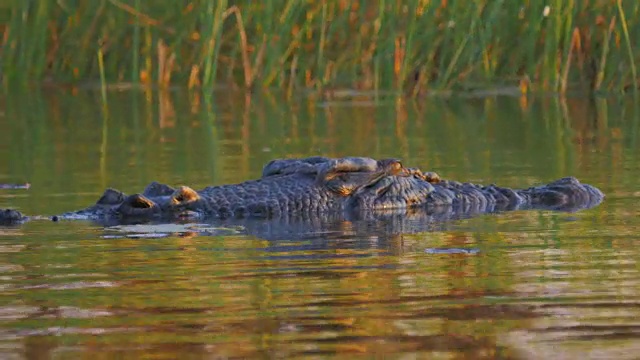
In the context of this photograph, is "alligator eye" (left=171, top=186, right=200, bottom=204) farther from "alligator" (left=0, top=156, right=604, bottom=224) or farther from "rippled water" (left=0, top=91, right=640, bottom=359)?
"rippled water" (left=0, top=91, right=640, bottom=359)

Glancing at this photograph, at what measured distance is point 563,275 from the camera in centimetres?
589

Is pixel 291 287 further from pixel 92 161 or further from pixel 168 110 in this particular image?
pixel 168 110

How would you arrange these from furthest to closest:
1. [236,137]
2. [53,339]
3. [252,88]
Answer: [252,88] < [236,137] < [53,339]

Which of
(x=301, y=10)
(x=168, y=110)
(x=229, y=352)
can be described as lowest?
(x=229, y=352)

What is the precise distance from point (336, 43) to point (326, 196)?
457 inches

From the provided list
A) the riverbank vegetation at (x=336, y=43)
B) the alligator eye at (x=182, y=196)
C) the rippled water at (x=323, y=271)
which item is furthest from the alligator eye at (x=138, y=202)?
the riverbank vegetation at (x=336, y=43)

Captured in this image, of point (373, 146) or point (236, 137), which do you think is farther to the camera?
point (236, 137)

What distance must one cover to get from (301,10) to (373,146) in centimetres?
646

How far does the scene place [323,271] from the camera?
6156mm

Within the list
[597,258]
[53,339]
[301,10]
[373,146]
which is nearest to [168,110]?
[301,10]

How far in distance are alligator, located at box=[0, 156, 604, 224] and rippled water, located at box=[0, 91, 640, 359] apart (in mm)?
283

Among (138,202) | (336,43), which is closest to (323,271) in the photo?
(138,202)

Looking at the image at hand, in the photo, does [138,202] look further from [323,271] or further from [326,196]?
[323,271]

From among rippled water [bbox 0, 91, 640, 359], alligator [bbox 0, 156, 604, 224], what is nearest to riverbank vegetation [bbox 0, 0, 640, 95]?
rippled water [bbox 0, 91, 640, 359]
